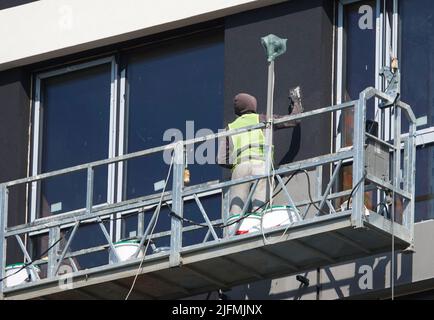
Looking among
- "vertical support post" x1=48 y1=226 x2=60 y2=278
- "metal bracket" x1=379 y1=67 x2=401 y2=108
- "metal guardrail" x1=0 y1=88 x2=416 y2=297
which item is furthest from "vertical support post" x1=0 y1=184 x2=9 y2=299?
"metal bracket" x1=379 y1=67 x2=401 y2=108

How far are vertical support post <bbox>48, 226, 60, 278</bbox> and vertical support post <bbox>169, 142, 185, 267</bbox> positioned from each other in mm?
1633

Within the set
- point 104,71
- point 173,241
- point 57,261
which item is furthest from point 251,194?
point 104,71

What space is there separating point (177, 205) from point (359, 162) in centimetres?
220

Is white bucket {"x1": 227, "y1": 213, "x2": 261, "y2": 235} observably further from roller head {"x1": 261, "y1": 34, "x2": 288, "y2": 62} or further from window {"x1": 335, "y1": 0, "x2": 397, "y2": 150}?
window {"x1": 335, "y1": 0, "x2": 397, "y2": 150}

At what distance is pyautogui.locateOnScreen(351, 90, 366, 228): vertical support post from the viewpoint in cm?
2230

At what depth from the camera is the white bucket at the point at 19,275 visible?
24828mm

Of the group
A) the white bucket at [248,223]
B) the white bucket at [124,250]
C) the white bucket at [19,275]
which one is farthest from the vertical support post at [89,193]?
the white bucket at [248,223]

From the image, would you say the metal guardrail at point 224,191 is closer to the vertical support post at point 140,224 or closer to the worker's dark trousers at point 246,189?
the vertical support post at point 140,224

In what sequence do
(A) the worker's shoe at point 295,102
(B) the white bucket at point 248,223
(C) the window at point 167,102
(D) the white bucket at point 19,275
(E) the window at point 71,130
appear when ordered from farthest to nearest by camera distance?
(E) the window at point 71,130
(C) the window at point 167,102
(A) the worker's shoe at point 295,102
(D) the white bucket at point 19,275
(B) the white bucket at point 248,223

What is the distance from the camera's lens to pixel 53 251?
2452 cm

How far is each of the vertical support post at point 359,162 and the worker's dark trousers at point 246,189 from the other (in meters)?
1.43

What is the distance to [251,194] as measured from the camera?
2317cm
